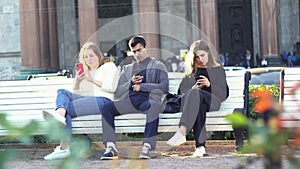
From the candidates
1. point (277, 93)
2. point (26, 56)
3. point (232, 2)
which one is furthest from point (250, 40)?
point (277, 93)

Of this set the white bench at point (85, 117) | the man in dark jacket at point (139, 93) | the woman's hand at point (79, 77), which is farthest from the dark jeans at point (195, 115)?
the woman's hand at point (79, 77)

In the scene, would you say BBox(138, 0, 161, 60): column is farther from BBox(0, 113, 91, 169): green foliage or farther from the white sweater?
BBox(0, 113, 91, 169): green foliage

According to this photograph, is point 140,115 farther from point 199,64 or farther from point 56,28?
point 56,28

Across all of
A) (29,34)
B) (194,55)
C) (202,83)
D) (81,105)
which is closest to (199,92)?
(202,83)

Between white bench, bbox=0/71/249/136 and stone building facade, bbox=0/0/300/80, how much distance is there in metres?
20.7

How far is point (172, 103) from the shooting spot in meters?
8.26

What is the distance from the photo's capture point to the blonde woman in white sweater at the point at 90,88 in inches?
327

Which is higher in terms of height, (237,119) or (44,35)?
(44,35)

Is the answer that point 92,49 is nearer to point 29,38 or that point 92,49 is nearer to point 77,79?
point 77,79

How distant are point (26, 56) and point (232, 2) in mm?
14629

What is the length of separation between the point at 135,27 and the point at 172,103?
104 feet

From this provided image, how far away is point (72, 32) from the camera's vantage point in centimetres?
4153

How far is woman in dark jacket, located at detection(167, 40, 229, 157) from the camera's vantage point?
793cm

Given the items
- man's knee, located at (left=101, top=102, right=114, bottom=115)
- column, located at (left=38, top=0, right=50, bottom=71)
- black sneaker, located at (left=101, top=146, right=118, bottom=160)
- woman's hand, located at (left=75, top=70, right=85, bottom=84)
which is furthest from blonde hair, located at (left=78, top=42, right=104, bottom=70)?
column, located at (left=38, top=0, right=50, bottom=71)
